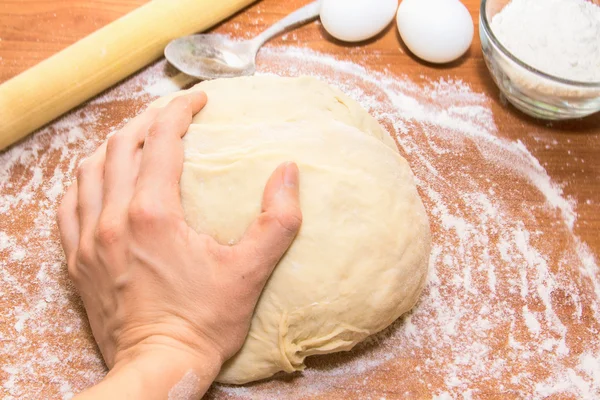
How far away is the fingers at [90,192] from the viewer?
3.80 ft

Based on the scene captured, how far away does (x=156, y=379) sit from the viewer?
0.98 metres

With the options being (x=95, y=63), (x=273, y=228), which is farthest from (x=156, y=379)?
(x=95, y=63)

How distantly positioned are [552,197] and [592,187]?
0.12m

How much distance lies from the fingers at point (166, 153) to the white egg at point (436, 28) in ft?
2.52

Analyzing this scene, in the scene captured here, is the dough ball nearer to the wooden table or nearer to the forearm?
the wooden table

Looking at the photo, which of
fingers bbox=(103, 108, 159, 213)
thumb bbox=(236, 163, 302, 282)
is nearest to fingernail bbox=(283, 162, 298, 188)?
thumb bbox=(236, 163, 302, 282)

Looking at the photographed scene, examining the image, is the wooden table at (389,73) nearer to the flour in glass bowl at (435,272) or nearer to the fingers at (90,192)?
the flour in glass bowl at (435,272)

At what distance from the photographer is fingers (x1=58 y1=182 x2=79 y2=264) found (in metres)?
1.20

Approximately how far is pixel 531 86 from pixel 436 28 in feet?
1.03

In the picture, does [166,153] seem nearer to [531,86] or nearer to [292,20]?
[292,20]

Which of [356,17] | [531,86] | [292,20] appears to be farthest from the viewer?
[292,20]

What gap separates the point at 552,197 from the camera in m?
1.53

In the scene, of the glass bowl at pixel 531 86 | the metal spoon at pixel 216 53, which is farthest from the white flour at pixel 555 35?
the metal spoon at pixel 216 53

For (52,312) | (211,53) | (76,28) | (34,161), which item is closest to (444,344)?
(52,312)
